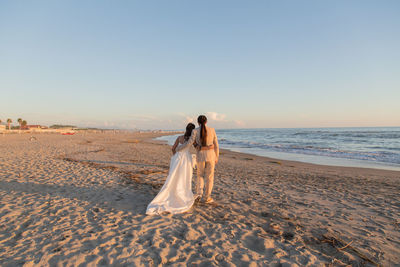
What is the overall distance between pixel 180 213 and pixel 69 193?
12.0ft

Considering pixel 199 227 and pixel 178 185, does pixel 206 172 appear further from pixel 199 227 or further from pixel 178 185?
pixel 199 227

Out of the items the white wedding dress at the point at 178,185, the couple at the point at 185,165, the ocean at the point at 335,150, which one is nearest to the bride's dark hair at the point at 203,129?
the couple at the point at 185,165

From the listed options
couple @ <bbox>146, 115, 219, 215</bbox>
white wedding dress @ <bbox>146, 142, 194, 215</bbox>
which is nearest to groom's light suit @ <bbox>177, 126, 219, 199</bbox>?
couple @ <bbox>146, 115, 219, 215</bbox>

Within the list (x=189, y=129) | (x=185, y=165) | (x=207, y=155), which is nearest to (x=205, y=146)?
(x=207, y=155)

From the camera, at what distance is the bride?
4.96 meters

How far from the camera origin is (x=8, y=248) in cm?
324

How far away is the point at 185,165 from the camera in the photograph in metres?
5.17

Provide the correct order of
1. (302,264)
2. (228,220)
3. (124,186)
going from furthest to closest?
(124,186) < (228,220) < (302,264)

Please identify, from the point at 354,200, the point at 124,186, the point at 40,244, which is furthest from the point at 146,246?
the point at 354,200

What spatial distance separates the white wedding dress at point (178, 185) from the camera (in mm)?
4984

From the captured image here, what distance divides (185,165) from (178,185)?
523 millimetres

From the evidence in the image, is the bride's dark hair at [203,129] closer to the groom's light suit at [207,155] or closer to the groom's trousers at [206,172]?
the groom's light suit at [207,155]

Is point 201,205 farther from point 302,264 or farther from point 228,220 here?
point 302,264

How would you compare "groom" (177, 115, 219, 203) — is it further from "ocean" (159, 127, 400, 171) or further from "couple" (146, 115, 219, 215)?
"ocean" (159, 127, 400, 171)
